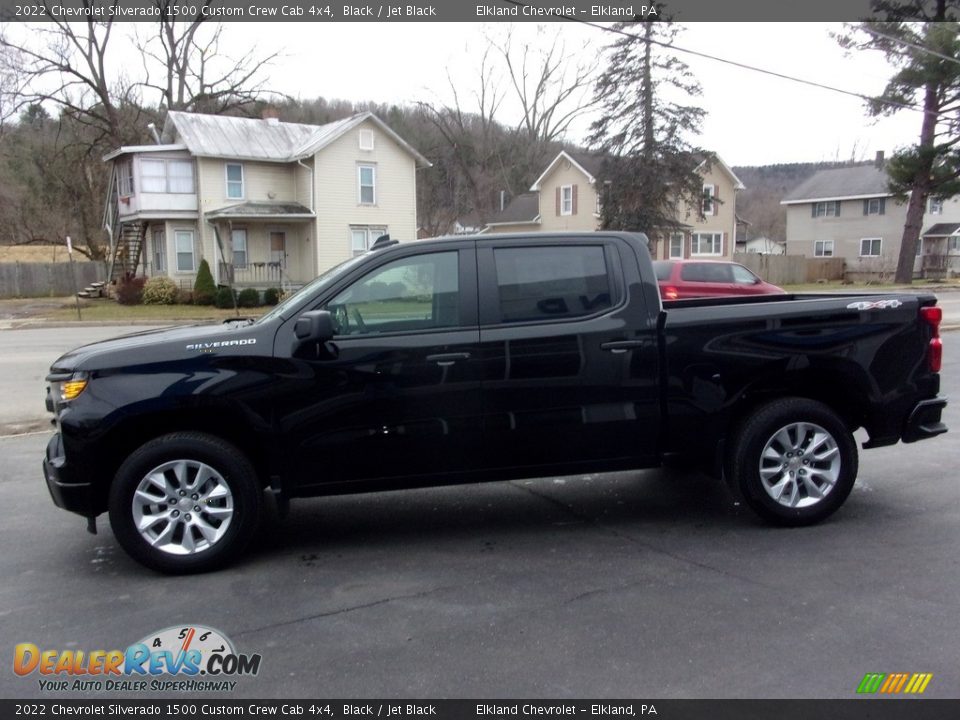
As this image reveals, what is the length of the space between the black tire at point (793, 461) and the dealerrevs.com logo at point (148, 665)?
10.8 feet

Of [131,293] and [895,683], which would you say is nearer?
[895,683]

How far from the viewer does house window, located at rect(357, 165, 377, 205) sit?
38344mm

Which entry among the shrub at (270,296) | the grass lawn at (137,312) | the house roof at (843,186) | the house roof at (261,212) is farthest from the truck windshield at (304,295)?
the house roof at (843,186)

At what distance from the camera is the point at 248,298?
32.8 metres

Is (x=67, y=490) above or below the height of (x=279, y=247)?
below

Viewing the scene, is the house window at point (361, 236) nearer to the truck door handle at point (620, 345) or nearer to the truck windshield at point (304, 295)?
the truck windshield at point (304, 295)

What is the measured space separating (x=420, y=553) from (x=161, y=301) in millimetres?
31584

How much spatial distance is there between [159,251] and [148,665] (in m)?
37.1

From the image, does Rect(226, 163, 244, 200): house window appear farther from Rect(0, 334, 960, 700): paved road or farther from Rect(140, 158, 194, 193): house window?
Rect(0, 334, 960, 700): paved road

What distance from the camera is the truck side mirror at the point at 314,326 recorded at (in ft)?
15.6

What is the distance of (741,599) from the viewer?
4.35 meters

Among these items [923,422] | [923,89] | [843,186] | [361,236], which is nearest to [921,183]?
[923,89]

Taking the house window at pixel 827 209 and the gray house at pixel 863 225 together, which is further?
the house window at pixel 827 209

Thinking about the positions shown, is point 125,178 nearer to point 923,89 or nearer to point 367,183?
point 367,183
